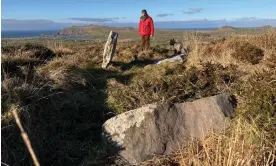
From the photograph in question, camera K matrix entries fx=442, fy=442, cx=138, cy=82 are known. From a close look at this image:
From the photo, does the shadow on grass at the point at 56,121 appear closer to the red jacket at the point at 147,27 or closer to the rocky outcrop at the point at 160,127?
the rocky outcrop at the point at 160,127

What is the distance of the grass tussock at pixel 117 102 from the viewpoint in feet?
19.8

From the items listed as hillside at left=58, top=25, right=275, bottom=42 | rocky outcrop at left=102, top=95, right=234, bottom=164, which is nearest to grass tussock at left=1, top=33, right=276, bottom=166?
rocky outcrop at left=102, top=95, right=234, bottom=164

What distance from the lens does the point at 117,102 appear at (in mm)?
A: 9000

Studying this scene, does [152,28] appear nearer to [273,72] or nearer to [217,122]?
[273,72]

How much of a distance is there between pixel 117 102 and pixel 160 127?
74.4 inches

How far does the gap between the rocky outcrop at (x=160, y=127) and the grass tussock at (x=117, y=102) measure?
24cm

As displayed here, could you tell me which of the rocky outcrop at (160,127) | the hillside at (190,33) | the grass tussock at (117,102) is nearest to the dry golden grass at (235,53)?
the grass tussock at (117,102)

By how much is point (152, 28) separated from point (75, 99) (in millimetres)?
9215

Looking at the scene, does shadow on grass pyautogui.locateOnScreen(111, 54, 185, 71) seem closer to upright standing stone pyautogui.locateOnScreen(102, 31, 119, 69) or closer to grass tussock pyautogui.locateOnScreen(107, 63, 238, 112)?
upright standing stone pyautogui.locateOnScreen(102, 31, 119, 69)

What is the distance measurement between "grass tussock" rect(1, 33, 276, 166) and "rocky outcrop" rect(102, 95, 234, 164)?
0.79ft

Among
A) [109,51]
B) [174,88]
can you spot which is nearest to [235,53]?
[109,51]

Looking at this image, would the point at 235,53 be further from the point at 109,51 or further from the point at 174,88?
the point at 174,88

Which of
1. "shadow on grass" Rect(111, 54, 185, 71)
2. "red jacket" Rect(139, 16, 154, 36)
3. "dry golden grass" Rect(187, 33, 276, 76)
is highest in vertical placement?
"red jacket" Rect(139, 16, 154, 36)

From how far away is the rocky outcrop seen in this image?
709 centimetres
